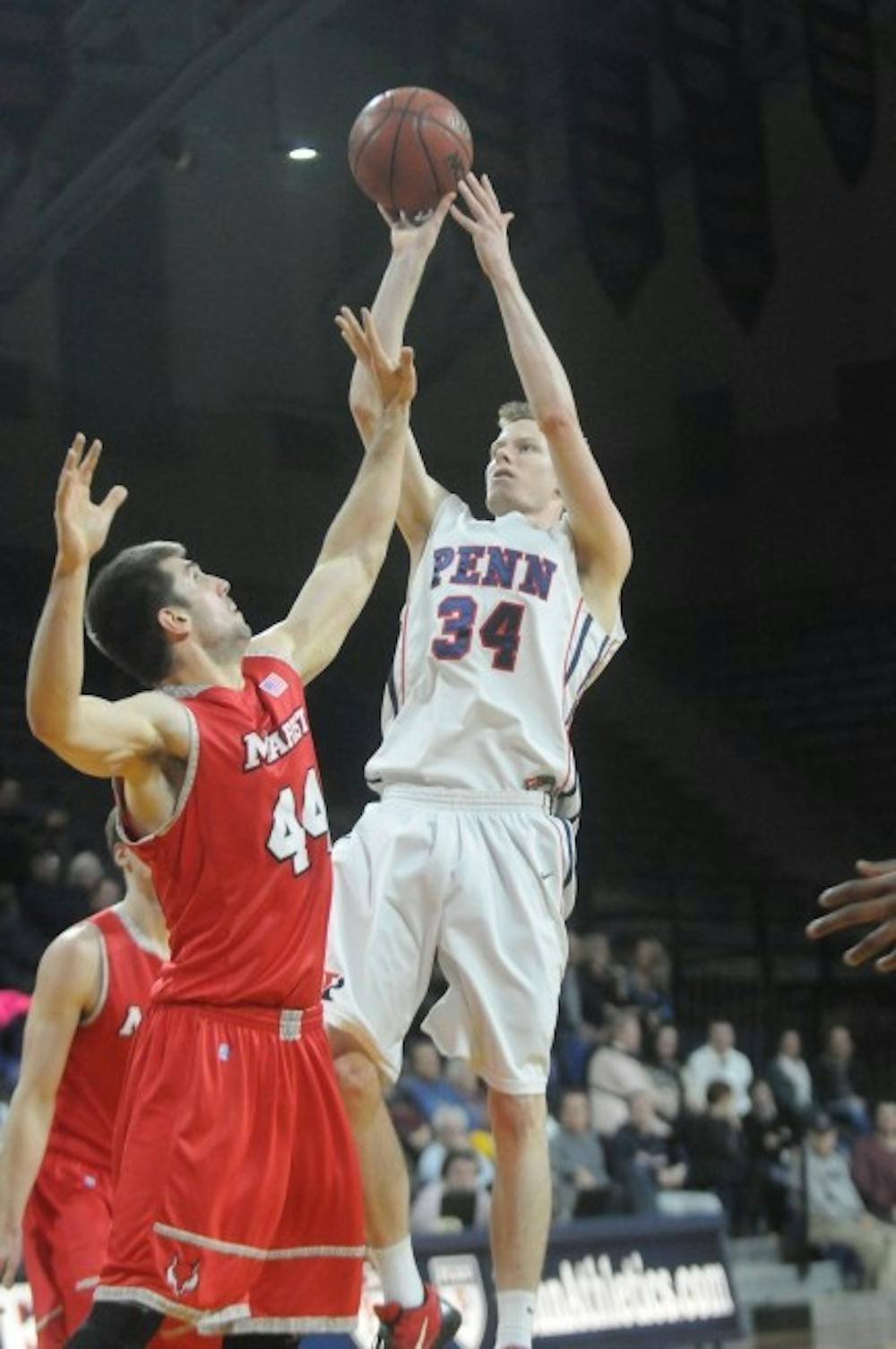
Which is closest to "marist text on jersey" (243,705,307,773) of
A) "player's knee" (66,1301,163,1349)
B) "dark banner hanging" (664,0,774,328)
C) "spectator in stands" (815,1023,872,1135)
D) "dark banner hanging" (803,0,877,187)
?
"player's knee" (66,1301,163,1349)

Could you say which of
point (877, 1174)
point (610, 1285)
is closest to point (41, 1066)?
point (610, 1285)

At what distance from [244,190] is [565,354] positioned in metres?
3.54

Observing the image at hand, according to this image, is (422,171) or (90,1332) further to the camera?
(422,171)

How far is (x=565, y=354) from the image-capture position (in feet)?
63.3

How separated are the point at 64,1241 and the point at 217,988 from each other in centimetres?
86

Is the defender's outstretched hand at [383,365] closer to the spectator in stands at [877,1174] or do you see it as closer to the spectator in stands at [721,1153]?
the spectator in stands at [721,1153]

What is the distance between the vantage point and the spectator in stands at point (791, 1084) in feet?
42.5

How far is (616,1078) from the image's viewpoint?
38.7 feet

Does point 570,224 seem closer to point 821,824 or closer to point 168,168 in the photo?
point 168,168

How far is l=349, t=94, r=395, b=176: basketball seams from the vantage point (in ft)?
18.2

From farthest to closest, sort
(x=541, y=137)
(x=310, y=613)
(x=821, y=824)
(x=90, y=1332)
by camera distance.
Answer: (x=821, y=824) < (x=541, y=137) < (x=310, y=613) < (x=90, y=1332)

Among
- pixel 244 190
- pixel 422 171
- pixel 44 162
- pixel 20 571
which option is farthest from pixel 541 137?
pixel 422 171

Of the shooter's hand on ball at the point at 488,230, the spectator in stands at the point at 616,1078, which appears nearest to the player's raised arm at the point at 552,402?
the shooter's hand on ball at the point at 488,230

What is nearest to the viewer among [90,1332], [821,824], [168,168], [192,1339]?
[90,1332]
